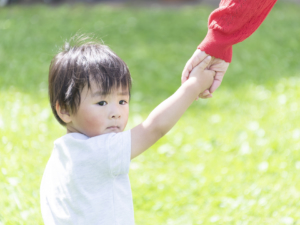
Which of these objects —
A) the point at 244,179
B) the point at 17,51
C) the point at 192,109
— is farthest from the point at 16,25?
the point at 244,179

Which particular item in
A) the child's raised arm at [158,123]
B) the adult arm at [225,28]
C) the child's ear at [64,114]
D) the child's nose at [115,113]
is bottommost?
the child's raised arm at [158,123]

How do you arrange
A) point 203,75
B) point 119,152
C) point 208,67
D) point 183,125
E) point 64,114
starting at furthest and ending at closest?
point 183,125 < point 208,67 < point 203,75 < point 64,114 < point 119,152

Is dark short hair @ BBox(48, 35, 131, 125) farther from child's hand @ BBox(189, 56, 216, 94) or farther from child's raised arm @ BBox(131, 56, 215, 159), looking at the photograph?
child's hand @ BBox(189, 56, 216, 94)

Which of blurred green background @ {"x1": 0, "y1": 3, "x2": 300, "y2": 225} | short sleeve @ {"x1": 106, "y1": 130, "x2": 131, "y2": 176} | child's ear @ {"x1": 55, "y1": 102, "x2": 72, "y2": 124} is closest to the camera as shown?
short sleeve @ {"x1": 106, "y1": 130, "x2": 131, "y2": 176}

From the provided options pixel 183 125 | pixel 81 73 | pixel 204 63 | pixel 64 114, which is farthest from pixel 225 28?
pixel 183 125

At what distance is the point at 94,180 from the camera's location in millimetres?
1681

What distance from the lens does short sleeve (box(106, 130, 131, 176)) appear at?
1.64 m

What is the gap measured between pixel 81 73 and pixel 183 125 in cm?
310

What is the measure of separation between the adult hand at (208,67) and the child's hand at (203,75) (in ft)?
0.09

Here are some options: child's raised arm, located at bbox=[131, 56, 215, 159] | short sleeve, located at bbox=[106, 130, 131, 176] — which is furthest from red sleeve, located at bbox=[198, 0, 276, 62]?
short sleeve, located at bbox=[106, 130, 131, 176]

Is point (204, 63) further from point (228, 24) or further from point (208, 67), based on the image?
point (228, 24)

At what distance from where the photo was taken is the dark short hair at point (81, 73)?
68.2 inches

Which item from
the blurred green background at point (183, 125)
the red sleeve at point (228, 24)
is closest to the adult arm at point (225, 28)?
the red sleeve at point (228, 24)

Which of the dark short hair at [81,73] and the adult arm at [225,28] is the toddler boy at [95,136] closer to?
the dark short hair at [81,73]
